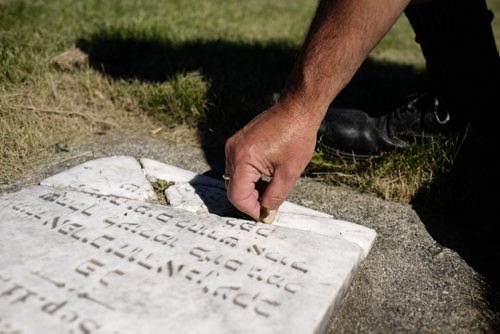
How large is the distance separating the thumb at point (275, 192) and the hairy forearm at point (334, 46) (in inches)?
7.8

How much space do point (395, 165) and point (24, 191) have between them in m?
1.46

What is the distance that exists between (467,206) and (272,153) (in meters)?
0.93

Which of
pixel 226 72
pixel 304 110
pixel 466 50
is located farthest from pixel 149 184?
pixel 466 50

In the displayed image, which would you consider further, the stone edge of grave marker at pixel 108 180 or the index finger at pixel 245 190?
the stone edge of grave marker at pixel 108 180

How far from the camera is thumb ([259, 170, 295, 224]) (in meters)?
1.40

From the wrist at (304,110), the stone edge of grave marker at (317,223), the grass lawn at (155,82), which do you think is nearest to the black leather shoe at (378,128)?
the grass lawn at (155,82)

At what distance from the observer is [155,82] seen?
262 centimetres

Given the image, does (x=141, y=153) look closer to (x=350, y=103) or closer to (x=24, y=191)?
(x=24, y=191)

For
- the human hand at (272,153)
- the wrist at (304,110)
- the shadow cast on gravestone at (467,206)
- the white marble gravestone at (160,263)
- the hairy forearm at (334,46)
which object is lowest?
the shadow cast on gravestone at (467,206)

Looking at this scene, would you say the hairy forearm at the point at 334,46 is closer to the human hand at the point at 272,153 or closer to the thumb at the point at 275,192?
the human hand at the point at 272,153

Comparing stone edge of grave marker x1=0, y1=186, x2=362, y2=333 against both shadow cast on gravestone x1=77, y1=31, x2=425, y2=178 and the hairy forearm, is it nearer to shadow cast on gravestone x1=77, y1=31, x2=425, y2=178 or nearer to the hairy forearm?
the hairy forearm

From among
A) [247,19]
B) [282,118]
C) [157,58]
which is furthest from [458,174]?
[247,19]

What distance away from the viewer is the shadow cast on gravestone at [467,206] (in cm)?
165

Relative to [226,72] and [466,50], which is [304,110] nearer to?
[466,50]
